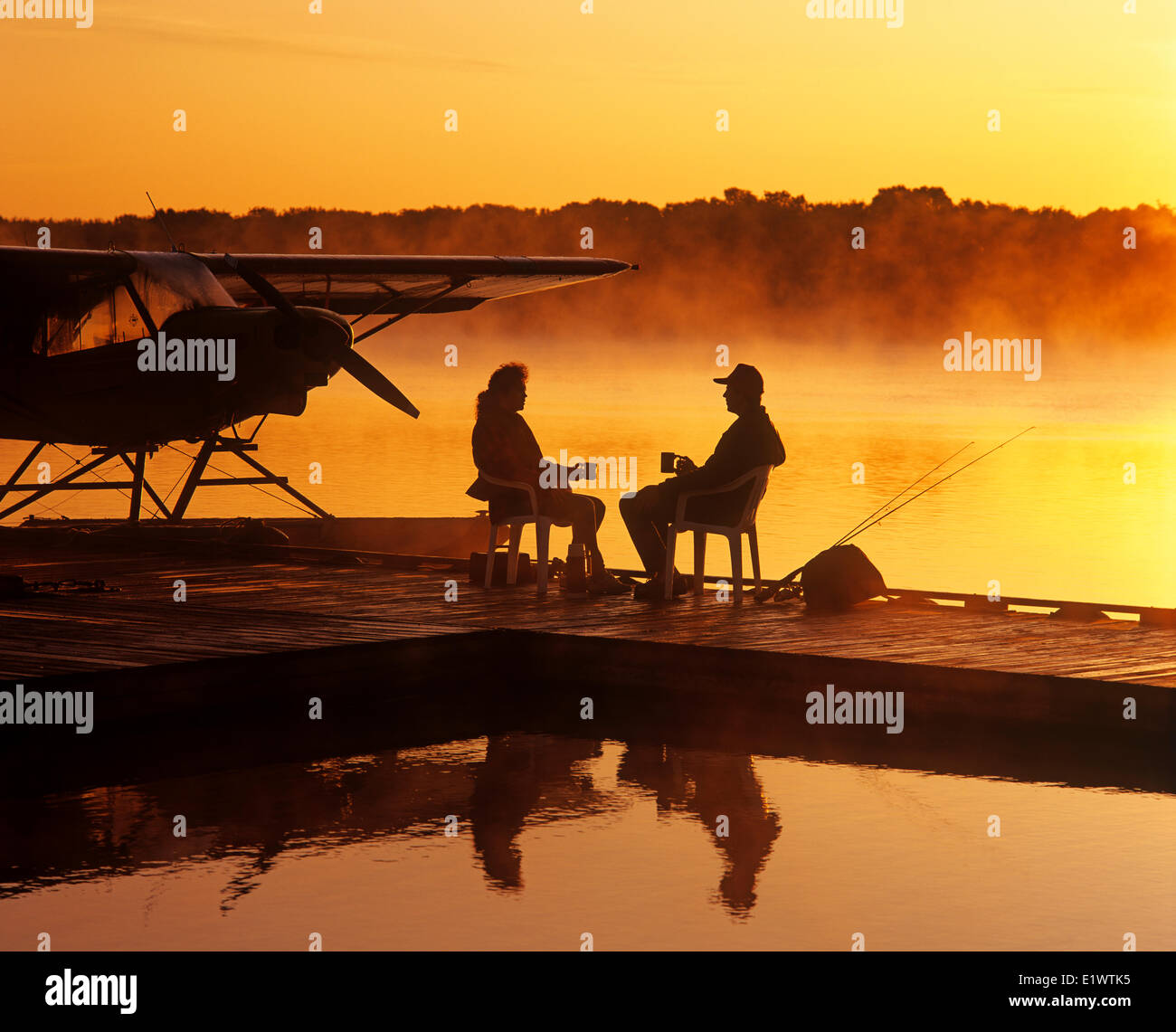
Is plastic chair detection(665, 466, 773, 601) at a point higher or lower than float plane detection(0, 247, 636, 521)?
lower

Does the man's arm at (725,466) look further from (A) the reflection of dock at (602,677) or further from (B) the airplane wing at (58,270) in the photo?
(B) the airplane wing at (58,270)

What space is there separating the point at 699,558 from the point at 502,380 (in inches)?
52.8

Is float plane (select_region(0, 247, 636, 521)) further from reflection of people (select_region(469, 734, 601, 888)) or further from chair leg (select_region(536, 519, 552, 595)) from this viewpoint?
reflection of people (select_region(469, 734, 601, 888))

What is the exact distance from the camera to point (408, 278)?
54.1ft

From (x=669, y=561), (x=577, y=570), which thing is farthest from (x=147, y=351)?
(x=669, y=561)

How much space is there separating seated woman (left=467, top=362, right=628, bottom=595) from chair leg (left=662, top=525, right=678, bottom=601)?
0.39 meters

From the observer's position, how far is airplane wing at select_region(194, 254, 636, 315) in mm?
15375

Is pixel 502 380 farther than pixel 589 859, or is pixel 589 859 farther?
pixel 502 380

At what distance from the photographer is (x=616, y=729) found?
711 centimetres

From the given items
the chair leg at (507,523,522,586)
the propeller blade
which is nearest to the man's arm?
the chair leg at (507,523,522,586)

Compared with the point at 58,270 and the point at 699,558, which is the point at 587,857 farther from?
the point at 58,270

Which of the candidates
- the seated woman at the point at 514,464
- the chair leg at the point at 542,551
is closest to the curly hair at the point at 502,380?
the seated woman at the point at 514,464

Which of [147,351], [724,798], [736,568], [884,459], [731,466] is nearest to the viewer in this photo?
[724,798]

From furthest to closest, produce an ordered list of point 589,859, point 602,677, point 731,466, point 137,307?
point 137,307 → point 731,466 → point 602,677 → point 589,859
